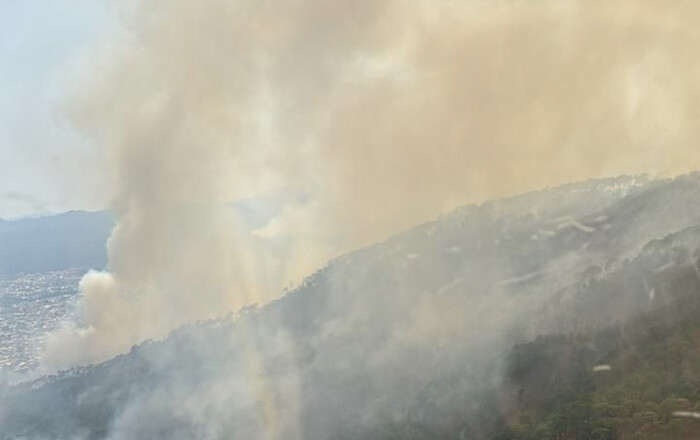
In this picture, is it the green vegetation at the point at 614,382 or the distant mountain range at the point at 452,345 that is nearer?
the green vegetation at the point at 614,382

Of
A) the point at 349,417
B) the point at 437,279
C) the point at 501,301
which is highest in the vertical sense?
the point at 437,279

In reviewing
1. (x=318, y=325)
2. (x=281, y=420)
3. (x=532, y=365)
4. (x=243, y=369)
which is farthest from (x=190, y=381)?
(x=532, y=365)

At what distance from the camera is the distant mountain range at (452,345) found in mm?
83875

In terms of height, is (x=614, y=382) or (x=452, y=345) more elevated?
(x=452, y=345)

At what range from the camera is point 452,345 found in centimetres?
12175

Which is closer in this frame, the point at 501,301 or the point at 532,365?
the point at 532,365

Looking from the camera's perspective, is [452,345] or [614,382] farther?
[452,345]

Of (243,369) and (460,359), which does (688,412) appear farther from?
(243,369)

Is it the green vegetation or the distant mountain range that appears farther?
the distant mountain range

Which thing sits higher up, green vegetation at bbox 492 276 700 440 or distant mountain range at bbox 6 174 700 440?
distant mountain range at bbox 6 174 700 440

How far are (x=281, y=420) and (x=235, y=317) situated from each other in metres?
70.0

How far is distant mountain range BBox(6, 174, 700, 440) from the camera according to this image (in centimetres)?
8388

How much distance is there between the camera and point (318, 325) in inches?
6427

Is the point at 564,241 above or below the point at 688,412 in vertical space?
above
